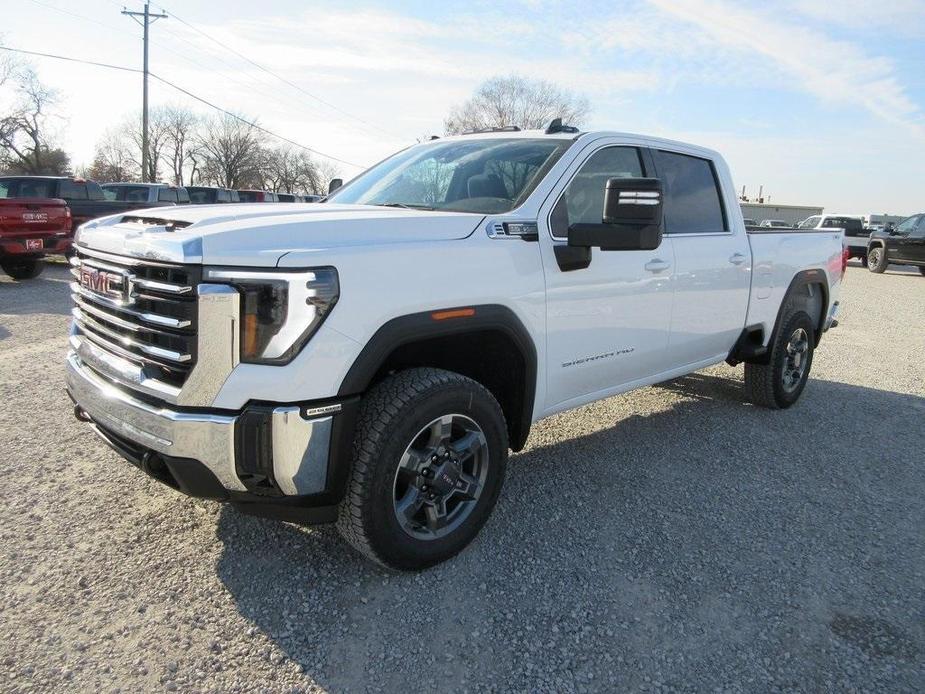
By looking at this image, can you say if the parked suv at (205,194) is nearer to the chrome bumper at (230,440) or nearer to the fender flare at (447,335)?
the fender flare at (447,335)

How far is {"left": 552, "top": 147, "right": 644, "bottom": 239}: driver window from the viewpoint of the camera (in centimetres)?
328

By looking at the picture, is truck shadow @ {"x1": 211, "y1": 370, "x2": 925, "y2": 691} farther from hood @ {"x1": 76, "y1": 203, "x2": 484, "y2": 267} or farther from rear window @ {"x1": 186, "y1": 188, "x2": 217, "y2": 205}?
rear window @ {"x1": 186, "y1": 188, "x2": 217, "y2": 205}

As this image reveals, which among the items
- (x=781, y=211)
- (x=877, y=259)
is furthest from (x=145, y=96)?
(x=781, y=211)

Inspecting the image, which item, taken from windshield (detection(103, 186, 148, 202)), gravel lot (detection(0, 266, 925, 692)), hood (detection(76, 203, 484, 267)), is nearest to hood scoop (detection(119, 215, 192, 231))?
hood (detection(76, 203, 484, 267))

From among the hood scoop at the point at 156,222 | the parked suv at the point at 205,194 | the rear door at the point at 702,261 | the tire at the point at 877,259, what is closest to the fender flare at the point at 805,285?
the rear door at the point at 702,261

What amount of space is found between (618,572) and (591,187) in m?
1.97

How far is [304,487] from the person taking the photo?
2.41m

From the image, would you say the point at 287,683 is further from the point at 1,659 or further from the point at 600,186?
the point at 600,186

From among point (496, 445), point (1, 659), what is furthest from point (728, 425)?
point (1, 659)

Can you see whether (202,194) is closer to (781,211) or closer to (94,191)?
(94,191)

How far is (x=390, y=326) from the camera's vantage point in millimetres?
2525

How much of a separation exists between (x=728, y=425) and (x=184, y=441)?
4.12 m

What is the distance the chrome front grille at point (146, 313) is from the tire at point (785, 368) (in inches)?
176

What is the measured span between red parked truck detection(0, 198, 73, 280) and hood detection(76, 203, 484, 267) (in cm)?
964
